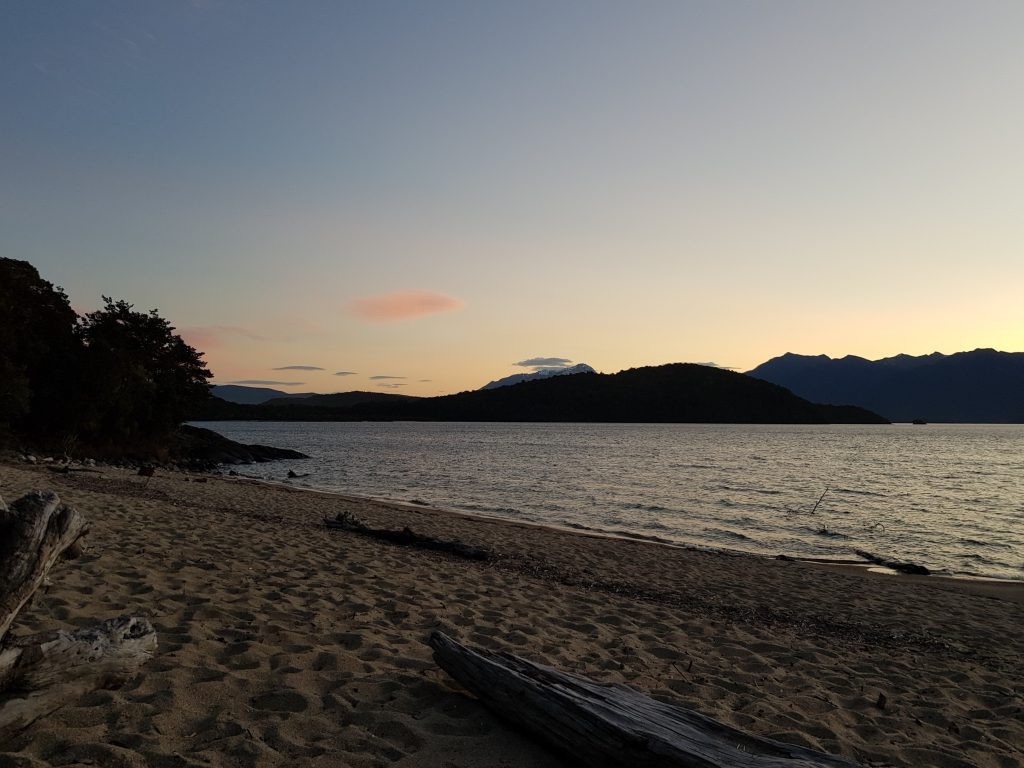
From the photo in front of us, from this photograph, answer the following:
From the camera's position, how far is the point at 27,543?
347cm

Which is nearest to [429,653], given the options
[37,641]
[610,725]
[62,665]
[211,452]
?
[610,725]

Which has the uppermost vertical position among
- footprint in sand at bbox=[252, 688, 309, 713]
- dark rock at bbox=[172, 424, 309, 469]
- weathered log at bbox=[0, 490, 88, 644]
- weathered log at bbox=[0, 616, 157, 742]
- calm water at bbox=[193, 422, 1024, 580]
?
weathered log at bbox=[0, 490, 88, 644]

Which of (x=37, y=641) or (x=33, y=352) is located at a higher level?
(x=33, y=352)

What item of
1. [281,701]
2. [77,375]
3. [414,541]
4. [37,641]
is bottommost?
[414,541]

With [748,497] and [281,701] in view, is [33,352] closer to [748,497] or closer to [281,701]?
[281,701]

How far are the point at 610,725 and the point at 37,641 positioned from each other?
342 cm

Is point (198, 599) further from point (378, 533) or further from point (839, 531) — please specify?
point (839, 531)

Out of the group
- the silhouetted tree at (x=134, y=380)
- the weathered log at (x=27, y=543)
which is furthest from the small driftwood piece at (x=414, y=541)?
the silhouetted tree at (x=134, y=380)

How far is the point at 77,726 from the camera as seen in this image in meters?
3.82

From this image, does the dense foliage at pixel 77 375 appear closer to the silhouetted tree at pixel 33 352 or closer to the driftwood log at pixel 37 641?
the silhouetted tree at pixel 33 352

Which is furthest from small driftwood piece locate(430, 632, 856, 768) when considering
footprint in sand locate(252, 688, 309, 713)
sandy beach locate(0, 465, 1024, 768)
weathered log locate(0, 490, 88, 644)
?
weathered log locate(0, 490, 88, 644)

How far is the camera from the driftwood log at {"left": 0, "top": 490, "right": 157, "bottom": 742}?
3.40m

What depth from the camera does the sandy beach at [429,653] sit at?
4.09 metres

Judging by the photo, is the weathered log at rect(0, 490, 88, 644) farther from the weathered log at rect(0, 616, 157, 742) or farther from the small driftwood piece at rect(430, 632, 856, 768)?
the small driftwood piece at rect(430, 632, 856, 768)
